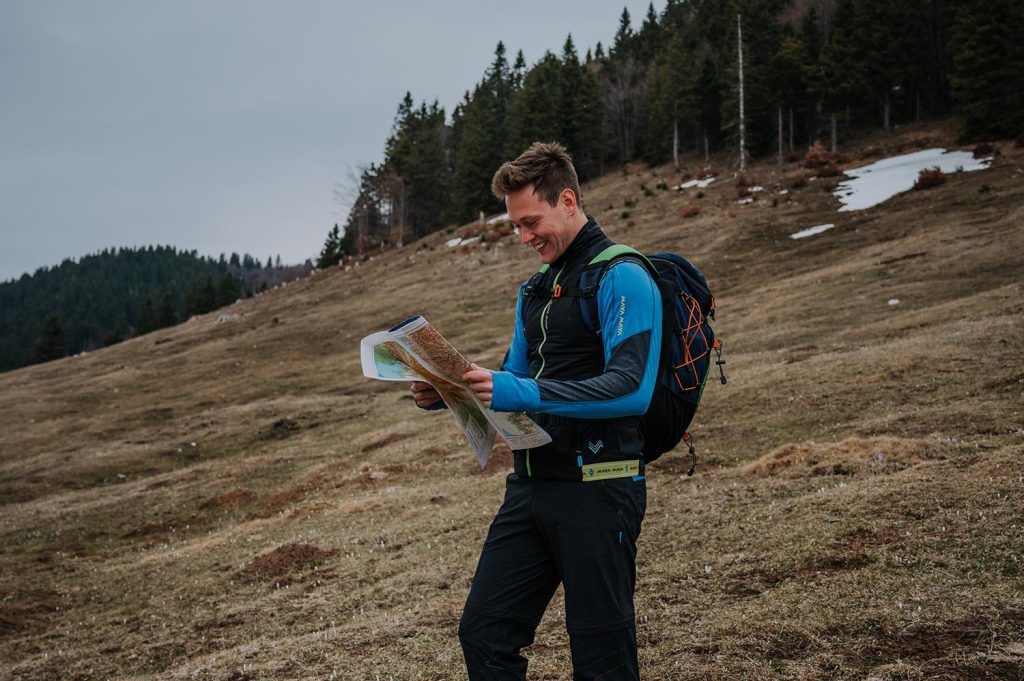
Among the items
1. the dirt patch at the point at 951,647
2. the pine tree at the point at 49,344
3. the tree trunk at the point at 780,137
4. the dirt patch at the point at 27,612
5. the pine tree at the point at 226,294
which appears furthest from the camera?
the pine tree at the point at 226,294

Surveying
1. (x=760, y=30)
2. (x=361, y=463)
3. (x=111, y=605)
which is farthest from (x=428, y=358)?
(x=760, y=30)

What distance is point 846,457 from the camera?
9.77 m

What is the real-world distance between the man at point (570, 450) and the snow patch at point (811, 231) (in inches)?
1470

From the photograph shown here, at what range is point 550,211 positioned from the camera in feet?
11.2

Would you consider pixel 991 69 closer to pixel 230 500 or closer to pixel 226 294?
pixel 230 500

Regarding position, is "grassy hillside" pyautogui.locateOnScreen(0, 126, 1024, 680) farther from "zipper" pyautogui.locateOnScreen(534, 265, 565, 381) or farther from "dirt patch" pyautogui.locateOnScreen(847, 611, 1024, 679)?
"zipper" pyautogui.locateOnScreen(534, 265, 565, 381)

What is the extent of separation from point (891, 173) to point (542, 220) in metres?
46.9

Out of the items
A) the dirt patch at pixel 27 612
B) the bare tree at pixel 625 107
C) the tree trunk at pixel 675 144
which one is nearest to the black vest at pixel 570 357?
the dirt patch at pixel 27 612

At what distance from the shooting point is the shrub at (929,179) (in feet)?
124

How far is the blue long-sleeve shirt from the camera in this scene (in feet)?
9.49

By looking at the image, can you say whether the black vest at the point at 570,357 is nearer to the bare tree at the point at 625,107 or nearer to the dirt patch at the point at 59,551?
the dirt patch at the point at 59,551

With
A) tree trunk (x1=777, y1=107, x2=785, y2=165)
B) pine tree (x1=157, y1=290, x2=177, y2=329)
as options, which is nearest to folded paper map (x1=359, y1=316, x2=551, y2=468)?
tree trunk (x1=777, y1=107, x2=785, y2=165)

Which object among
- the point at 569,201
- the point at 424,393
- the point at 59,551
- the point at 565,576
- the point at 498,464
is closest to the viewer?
the point at 565,576

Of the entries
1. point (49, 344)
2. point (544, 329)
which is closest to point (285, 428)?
point (544, 329)
